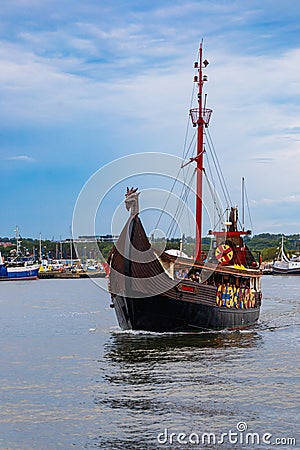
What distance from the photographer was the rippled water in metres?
19.0

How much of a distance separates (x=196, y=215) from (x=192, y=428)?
808 inches

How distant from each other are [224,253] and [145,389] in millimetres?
19504

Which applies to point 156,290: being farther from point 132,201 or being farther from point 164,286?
point 132,201

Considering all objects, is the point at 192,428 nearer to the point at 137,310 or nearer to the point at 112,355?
the point at 112,355

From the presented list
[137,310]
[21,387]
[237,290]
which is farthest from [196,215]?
[21,387]

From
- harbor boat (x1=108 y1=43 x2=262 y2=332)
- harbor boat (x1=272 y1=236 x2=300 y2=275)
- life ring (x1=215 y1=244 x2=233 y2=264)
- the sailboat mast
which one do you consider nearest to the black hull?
harbor boat (x1=108 y1=43 x2=262 y2=332)

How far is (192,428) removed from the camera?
63.0 feet

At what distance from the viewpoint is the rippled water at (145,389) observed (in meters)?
19.0

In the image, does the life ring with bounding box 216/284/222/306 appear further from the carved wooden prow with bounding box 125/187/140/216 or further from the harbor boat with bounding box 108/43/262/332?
the carved wooden prow with bounding box 125/187/140/216

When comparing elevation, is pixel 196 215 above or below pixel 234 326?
above

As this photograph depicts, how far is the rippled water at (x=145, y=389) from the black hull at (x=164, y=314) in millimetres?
551

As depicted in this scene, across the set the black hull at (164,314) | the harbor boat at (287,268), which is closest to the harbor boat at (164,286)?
the black hull at (164,314)

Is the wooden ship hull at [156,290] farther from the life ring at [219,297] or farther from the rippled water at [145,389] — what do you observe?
the rippled water at [145,389]

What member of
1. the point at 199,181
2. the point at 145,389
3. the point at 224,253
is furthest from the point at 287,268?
the point at 145,389
